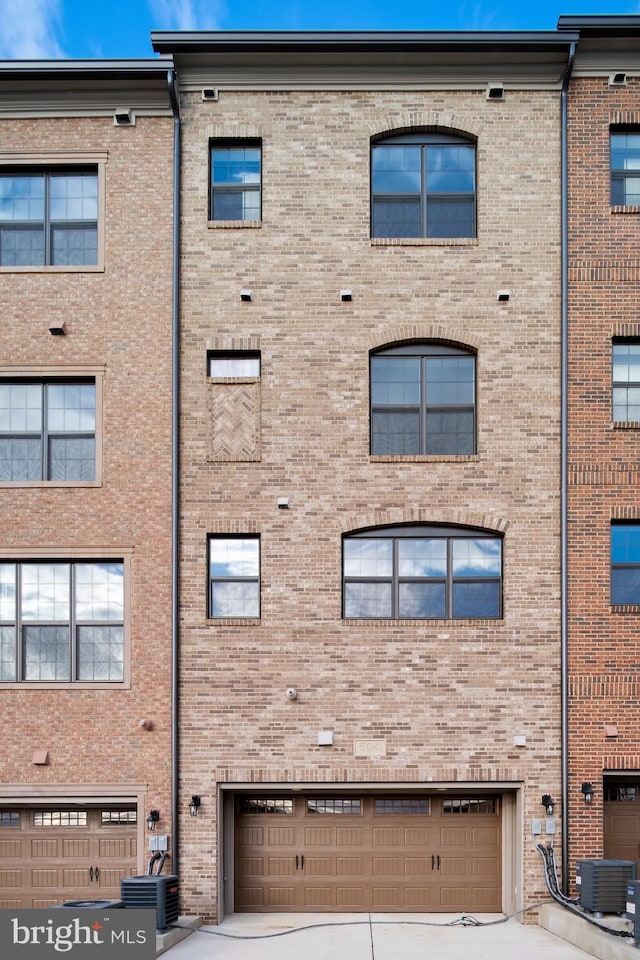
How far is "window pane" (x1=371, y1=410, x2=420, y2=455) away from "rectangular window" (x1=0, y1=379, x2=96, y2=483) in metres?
4.96

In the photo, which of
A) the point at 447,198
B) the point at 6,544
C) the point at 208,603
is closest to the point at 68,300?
the point at 6,544

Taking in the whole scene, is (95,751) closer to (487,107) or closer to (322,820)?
(322,820)

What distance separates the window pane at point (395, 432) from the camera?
45.8 ft

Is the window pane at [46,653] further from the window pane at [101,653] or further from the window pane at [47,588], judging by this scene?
the window pane at [47,588]

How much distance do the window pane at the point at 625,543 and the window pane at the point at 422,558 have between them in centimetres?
291

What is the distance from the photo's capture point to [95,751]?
13227 mm

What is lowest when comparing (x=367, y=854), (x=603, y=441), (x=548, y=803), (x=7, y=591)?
(x=367, y=854)

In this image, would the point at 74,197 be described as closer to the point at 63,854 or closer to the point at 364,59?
the point at 364,59

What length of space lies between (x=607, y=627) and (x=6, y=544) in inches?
406

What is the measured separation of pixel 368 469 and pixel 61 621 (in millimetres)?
5924

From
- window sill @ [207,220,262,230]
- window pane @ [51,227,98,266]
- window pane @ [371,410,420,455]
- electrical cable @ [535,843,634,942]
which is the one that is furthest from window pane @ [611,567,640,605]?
window pane @ [51,227,98,266]

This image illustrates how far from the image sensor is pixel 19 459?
46.0 ft

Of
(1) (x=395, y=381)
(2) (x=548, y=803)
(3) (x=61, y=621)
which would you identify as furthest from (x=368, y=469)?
(2) (x=548, y=803)

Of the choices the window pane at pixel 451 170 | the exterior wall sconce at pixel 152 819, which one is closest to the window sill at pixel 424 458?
the window pane at pixel 451 170
